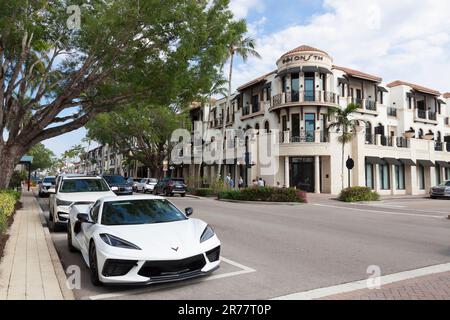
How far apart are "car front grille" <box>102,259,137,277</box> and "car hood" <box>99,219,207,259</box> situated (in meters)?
0.24

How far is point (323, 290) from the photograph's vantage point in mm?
5477

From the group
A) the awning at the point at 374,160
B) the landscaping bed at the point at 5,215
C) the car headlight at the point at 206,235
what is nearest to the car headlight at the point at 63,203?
the landscaping bed at the point at 5,215

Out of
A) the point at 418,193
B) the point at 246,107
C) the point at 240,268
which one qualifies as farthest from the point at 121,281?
the point at 418,193

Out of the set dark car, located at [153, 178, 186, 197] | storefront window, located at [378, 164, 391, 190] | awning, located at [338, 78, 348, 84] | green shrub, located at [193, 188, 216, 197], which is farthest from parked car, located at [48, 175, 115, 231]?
storefront window, located at [378, 164, 391, 190]

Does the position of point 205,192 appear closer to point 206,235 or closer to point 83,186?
point 83,186

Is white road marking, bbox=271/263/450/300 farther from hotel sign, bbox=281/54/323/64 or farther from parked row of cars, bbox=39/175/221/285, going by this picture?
hotel sign, bbox=281/54/323/64

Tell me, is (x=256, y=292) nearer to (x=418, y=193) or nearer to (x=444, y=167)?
(x=418, y=193)

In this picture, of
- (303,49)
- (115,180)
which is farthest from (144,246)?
(303,49)

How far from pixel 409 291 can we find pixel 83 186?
10.2 m

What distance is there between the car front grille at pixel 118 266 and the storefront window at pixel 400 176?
3779 centimetres

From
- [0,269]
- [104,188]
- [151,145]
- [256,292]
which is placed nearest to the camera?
[256,292]

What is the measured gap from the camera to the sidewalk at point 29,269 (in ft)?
17.0
